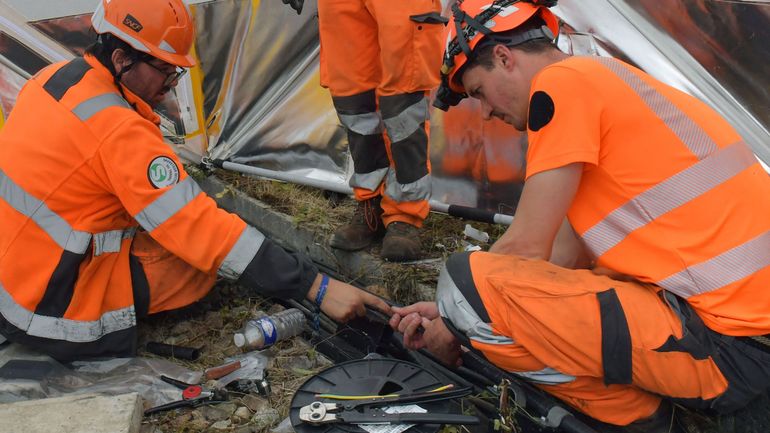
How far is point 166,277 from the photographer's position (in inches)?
120

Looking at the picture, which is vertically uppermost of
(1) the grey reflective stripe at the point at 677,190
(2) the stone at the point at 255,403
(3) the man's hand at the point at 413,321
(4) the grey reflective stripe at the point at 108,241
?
(1) the grey reflective stripe at the point at 677,190

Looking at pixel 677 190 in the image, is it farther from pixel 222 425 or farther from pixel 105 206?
pixel 105 206

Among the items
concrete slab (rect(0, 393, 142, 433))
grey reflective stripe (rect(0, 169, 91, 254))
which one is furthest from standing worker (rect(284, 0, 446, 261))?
concrete slab (rect(0, 393, 142, 433))

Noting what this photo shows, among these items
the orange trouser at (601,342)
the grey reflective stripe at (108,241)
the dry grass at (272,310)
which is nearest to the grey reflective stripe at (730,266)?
the orange trouser at (601,342)

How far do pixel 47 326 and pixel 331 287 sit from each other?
1.21 metres

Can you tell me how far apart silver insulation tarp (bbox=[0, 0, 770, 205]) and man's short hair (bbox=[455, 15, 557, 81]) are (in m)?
1.03

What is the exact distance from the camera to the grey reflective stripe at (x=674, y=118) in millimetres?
1946

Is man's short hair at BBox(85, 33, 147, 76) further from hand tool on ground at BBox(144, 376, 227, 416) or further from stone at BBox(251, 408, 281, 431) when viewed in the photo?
stone at BBox(251, 408, 281, 431)

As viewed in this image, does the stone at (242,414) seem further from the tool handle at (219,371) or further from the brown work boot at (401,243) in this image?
the brown work boot at (401,243)

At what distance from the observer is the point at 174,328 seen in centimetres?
329

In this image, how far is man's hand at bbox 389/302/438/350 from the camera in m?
2.49

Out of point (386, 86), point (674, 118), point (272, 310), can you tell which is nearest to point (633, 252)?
point (674, 118)

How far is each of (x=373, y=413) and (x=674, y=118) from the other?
1.35 m

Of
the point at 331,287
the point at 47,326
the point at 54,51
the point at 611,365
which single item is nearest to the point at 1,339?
the point at 47,326
